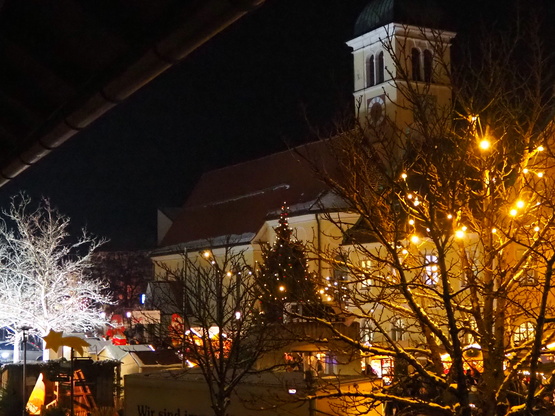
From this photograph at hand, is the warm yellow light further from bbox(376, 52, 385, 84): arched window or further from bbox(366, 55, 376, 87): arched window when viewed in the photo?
bbox(366, 55, 376, 87): arched window

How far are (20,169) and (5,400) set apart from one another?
25152 millimetres

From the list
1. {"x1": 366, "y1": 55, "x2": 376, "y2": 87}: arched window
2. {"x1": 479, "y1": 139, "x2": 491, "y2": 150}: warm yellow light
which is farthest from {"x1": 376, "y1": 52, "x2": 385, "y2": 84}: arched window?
{"x1": 479, "y1": 139, "x2": 491, "y2": 150}: warm yellow light

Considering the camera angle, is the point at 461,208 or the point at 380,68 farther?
the point at 380,68

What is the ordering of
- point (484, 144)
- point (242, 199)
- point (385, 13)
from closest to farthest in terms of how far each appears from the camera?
point (484, 144)
point (385, 13)
point (242, 199)

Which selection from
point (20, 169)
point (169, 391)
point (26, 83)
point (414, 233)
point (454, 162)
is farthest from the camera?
point (169, 391)

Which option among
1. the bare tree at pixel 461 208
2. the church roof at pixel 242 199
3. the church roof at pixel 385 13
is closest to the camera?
the bare tree at pixel 461 208

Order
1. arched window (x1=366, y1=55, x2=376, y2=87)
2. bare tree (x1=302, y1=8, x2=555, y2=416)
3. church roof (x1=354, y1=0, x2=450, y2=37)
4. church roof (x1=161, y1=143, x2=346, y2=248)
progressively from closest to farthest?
bare tree (x1=302, y1=8, x2=555, y2=416) < church roof (x1=354, y1=0, x2=450, y2=37) < arched window (x1=366, y1=55, x2=376, y2=87) < church roof (x1=161, y1=143, x2=346, y2=248)

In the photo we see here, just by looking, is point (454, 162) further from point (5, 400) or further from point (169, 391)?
point (5, 400)

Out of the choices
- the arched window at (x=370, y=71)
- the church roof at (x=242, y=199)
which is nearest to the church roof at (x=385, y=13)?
the arched window at (x=370, y=71)

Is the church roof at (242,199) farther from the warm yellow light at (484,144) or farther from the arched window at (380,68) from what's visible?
the warm yellow light at (484,144)

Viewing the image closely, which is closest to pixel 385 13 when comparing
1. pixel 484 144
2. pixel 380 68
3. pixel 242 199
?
pixel 380 68

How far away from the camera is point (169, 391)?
63.5 feet

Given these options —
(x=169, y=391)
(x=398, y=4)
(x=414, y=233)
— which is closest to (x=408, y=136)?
(x=414, y=233)

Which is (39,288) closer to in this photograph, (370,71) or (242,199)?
(242,199)
